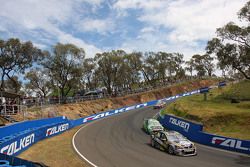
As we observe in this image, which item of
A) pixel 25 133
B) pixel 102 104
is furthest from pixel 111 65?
pixel 25 133

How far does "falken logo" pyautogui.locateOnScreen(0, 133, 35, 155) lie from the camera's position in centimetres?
1764

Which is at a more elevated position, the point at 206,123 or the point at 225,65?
the point at 225,65

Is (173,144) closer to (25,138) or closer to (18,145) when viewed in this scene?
(18,145)

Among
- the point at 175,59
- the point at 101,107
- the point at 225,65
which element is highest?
the point at 175,59

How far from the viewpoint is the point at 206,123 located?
29.2 m

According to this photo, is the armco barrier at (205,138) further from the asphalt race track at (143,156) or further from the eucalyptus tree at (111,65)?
the eucalyptus tree at (111,65)

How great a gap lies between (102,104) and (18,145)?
148 feet

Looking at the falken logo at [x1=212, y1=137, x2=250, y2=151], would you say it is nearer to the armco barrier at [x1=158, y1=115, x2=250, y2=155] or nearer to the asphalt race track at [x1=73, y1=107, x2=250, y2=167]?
the armco barrier at [x1=158, y1=115, x2=250, y2=155]

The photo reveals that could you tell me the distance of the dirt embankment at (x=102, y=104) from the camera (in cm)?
4424

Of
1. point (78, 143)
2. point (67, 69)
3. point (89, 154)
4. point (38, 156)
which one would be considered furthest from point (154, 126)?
point (67, 69)

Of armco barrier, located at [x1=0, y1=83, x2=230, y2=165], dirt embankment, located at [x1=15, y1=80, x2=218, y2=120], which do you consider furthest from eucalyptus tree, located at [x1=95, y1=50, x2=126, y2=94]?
armco barrier, located at [x1=0, y1=83, x2=230, y2=165]

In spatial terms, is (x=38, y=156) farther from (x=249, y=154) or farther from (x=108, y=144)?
(x=249, y=154)

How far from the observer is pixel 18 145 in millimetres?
20266

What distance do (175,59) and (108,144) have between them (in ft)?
262
